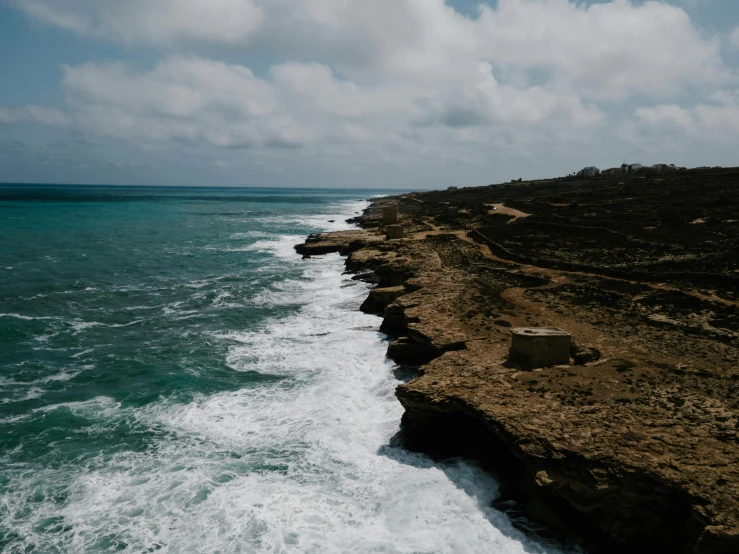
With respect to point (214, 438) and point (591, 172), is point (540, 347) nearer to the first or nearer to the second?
point (214, 438)

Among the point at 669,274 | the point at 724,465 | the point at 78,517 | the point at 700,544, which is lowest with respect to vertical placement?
the point at 78,517

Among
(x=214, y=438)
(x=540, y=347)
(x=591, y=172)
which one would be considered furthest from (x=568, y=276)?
(x=591, y=172)

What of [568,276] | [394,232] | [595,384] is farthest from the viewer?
[394,232]

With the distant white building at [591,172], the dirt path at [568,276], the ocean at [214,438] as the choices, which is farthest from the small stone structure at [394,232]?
→ the distant white building at [591,172]

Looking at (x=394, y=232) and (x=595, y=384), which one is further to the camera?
(x=394, y=232)

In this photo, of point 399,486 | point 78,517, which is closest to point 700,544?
point 399,486

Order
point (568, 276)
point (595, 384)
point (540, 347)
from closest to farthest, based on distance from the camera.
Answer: point (595, 384)
point (540, 347)
point (568, 276)

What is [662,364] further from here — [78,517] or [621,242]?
[621,242]
